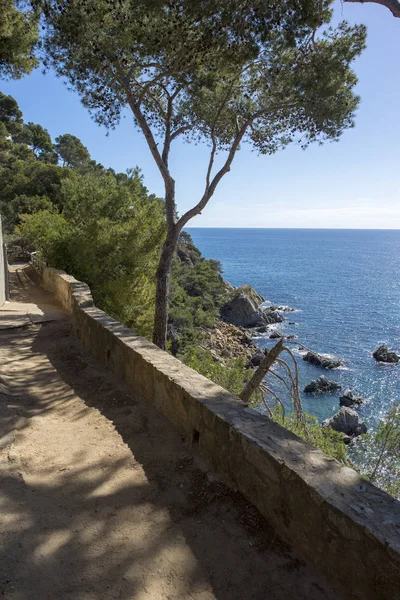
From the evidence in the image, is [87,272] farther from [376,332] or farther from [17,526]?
[376,332]

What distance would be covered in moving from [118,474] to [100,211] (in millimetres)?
12667

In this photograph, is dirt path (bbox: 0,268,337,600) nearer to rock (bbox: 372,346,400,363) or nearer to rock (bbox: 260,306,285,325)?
rock (bbox: 372,346,400,363)

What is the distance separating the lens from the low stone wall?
196 cm

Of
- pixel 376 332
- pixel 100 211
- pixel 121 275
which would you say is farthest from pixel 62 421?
pixel 376 332

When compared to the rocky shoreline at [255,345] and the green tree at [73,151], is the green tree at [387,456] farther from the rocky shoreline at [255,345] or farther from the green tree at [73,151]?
the green tree at [73,151]

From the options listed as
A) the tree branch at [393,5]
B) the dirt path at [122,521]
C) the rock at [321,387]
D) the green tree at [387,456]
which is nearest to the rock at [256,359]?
the rock at [321,387]

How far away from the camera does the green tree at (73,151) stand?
49.9 metres

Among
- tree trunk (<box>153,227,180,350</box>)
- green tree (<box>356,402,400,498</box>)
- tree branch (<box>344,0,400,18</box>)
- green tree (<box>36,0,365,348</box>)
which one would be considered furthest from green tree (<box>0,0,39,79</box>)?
green tree (<box>356,402,400,498</box>)

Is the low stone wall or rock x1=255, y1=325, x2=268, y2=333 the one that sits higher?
the low stone wall

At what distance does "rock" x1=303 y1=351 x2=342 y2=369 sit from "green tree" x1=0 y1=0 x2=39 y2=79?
2547 cm

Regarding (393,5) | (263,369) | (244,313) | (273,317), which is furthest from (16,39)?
(273,317)

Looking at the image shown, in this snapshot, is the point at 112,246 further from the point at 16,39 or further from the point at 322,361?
the point at 322,361

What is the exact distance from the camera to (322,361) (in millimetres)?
30969

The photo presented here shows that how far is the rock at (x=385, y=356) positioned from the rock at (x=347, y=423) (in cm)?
1123
